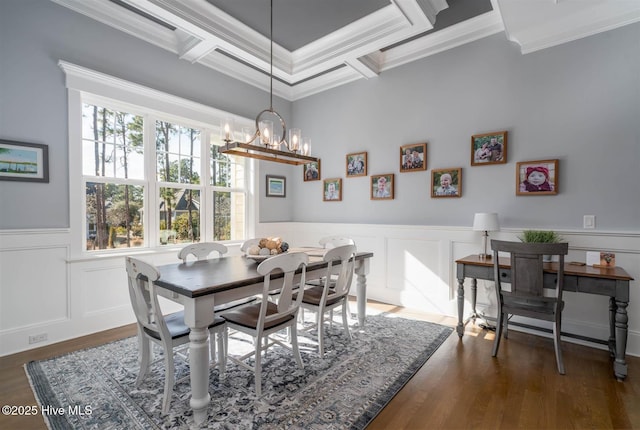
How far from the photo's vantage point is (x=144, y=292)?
2119mm

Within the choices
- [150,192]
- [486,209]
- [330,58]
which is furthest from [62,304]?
[486,209]

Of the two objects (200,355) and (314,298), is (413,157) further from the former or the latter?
(200,355)

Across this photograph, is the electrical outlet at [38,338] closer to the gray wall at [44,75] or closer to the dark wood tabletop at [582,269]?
the gray wall at [44,75]

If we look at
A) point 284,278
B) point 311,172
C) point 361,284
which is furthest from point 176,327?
point 311,172

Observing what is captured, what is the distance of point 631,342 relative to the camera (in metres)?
2.69

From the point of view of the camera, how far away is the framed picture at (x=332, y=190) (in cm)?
470

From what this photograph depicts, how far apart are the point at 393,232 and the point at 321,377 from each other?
228 cm


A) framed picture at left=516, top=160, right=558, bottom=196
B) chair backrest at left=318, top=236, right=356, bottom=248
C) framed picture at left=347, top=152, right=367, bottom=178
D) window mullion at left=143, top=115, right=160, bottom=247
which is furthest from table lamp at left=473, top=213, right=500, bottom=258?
window mullion at left=143, top=115, right=160, bottom=247

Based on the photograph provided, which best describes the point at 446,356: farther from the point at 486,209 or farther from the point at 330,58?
the point at 330,58

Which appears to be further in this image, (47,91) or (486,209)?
(486,209)

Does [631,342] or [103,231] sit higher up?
[103,231]

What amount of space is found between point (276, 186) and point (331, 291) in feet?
8.38

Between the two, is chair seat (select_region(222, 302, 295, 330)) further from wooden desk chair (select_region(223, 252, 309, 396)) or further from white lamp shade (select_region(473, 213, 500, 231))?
white lamp shade (select_region(473, 213, 500, 231))

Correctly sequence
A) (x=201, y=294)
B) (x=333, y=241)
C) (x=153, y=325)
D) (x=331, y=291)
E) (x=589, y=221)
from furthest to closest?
1. (x=333, y=241)
2. (x=331, y=291)
3. (x=589, y=221)
4. (x=153, y=325)
5. (x=201, y=294)
